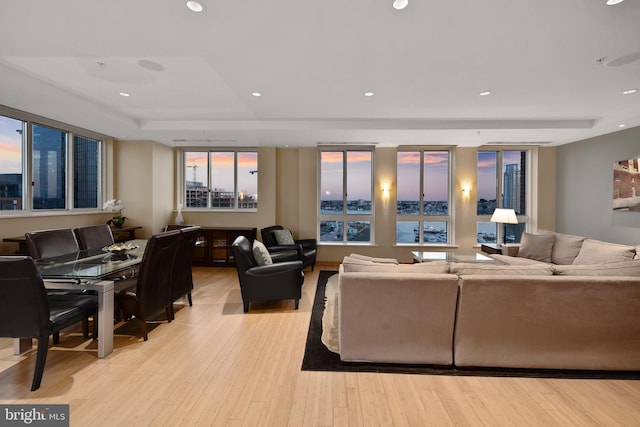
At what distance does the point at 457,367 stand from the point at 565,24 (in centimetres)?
279

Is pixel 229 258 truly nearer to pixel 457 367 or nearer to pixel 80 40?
pixel 80 40

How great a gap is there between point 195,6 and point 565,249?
5.75 metres

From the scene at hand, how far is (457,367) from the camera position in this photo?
2.31 meters

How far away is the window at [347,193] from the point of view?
6.51m

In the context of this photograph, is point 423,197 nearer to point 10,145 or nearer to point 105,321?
point 105,321

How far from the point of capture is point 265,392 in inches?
79.7

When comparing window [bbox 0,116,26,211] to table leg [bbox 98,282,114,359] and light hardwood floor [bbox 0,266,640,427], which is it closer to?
light hardwood floor [bbox 0,266,640,427]

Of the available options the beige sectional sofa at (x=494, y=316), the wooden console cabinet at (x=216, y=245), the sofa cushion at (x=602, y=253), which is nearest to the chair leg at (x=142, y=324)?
the beige sectional sofa at (x=494, y=316)

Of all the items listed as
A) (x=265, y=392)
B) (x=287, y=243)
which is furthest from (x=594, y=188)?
(x=265, y=392)

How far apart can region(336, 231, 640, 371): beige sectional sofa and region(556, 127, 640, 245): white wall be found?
3660mm

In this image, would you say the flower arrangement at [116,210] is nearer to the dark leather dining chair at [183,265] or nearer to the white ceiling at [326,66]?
the white ceiling at [326,66]

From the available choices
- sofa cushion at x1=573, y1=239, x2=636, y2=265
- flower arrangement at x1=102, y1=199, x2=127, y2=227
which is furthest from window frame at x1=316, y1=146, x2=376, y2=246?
flower arrangement at x1=102, y1=199, x2=127, y2=227

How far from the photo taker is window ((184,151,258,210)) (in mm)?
6562

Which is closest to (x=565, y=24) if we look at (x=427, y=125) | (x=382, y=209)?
(x=427, y=125)
